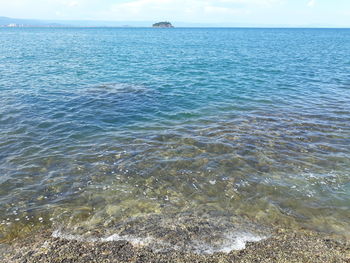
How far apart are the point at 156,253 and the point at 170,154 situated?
7572 millimetres

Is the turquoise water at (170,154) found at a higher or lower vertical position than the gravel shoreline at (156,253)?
lower

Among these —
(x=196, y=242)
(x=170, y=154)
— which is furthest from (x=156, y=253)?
(x=170, y=154)

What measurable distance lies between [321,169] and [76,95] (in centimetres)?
2285

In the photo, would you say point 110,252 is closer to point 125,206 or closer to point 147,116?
point 125,206

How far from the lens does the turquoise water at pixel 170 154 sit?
35.4 ft

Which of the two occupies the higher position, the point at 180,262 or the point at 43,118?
the point at 180,262

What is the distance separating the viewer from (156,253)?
8.29 metres

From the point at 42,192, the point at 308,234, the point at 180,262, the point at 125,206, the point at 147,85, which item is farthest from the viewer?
the point at 147,85

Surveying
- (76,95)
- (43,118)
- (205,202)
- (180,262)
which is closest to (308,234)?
(205,202)

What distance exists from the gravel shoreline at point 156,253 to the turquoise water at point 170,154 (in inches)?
35.4

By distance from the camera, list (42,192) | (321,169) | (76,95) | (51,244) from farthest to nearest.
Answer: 1. (76,95)
2. (321,169)
3. (42,192)
4. (51,244)

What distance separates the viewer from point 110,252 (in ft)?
27.1

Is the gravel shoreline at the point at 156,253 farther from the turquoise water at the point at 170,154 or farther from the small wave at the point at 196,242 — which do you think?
the turquoise water at the point at 170,154

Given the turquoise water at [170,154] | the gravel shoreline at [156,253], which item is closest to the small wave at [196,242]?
the gravel shoreline at [156,253]
